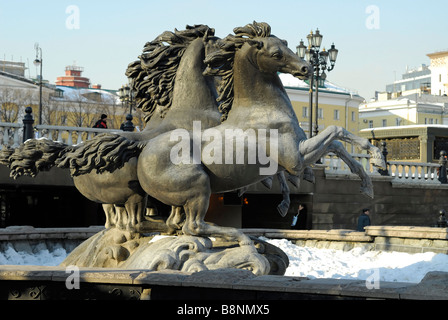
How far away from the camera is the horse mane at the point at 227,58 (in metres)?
8.68

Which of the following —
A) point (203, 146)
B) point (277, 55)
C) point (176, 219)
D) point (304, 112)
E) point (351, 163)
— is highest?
point (304, 112)

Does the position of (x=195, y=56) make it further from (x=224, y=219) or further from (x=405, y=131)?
(x=405, y=131)

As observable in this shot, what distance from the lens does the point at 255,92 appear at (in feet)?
28.7

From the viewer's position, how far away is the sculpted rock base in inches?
325

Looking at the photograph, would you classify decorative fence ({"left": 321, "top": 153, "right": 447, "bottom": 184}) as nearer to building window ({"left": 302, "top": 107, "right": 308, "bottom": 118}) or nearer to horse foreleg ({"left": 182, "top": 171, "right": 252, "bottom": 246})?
horse foreleg ({"left": 182, "top": 171, "right": 252, "bottom": 246})

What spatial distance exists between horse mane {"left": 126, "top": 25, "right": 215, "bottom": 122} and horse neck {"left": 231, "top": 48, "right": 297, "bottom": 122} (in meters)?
0.75

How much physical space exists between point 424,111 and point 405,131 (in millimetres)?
51124

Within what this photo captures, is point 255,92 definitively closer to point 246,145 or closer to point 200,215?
point 246,145

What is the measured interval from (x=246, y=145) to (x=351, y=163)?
1269mm

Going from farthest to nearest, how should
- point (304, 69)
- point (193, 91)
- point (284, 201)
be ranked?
1. point (284, 201)
2. point (193, 91)
3. point (304, 69)

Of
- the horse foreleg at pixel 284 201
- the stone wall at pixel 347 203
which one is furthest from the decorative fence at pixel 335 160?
the horse foreleg at pixel 284 201

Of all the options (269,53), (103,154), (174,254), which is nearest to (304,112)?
(269,53)

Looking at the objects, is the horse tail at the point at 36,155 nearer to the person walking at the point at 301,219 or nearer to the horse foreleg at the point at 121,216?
the horse foreleg at the point at 121,216
